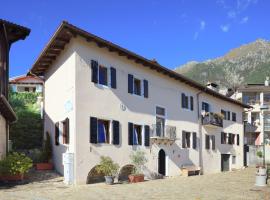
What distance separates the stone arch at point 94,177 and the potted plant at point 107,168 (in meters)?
0.37

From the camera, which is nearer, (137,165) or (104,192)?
(104,192)

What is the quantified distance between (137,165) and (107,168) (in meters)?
4.05

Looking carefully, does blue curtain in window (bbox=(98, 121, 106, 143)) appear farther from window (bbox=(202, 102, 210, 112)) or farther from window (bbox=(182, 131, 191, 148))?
window (bbox=(202, 102, 210, 112))

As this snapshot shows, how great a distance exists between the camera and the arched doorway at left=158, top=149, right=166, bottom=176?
30156 mm

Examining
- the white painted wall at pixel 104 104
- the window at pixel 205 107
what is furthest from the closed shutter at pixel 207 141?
the white painted wall at pixel 104 104

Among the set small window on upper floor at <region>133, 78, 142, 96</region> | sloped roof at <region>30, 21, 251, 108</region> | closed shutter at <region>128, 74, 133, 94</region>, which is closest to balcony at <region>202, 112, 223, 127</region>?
sloped roof at <region>30, 21, 251, 108</region>

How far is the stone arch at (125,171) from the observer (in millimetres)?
25923

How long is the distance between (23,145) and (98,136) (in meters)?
8.87

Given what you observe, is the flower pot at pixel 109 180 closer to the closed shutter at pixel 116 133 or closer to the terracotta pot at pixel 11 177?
the closed shutter at pixel 116 133

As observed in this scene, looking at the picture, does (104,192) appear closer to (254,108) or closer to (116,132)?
(116,132)

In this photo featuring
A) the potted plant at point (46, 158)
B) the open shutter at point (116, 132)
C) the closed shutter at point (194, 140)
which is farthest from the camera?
the closed shutter at point (194, 140)

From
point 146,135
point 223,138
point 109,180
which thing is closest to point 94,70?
point 109,180

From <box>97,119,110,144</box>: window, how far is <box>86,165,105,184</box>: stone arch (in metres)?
1.72

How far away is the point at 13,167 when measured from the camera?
21.4 meters
